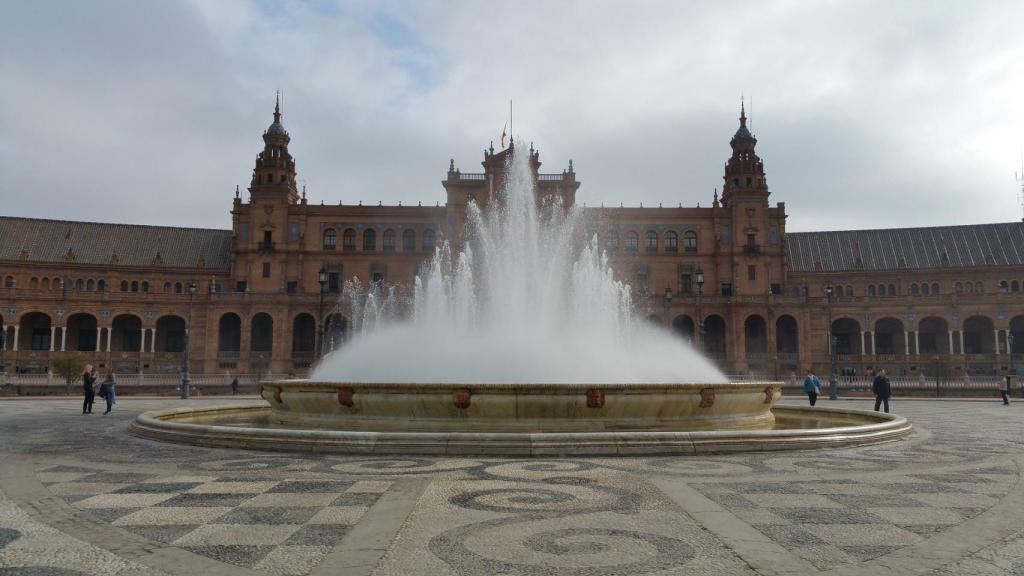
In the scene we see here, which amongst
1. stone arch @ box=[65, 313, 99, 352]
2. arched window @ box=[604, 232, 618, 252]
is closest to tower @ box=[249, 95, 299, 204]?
stone arch @ box=[65, 313, 99, 352]

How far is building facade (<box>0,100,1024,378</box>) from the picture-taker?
2562 inches

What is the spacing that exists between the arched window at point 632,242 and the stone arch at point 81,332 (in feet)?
165

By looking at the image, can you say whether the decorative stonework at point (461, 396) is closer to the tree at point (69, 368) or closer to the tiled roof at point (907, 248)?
the tree at point (69, 368)

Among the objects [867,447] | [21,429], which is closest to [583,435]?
[867,447]

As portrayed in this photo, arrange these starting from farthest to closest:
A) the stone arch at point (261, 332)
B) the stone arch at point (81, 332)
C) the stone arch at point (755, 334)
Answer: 1. the stone arch at point (261, 332)
2. the stone arch at point (81, 332)
3. the stone arch at point (755, 334)

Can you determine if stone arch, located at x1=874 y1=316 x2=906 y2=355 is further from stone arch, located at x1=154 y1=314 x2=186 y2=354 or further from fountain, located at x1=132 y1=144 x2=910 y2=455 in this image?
stone arch, located at x1=154 y1=314 x2=186 y2=354

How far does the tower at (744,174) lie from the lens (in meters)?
71.0

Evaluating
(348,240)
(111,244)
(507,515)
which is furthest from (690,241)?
(507,515)

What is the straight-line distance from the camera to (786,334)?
70.4 m

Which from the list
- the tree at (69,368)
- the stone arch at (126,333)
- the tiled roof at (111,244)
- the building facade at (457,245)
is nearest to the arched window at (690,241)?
the building facade at (457,245)

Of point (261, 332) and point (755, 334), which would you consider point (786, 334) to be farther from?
point (261, 332)

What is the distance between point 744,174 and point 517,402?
214 ft

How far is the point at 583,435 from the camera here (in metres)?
11.5

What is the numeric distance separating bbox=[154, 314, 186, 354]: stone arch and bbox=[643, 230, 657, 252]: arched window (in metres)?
44.9
